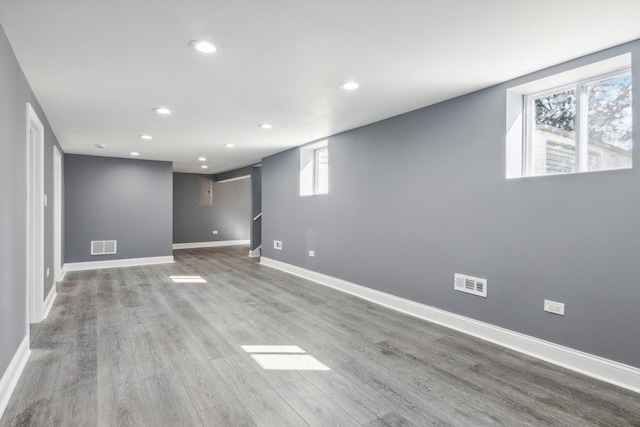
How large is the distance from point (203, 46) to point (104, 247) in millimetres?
6033

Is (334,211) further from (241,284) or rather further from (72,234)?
(72,234)

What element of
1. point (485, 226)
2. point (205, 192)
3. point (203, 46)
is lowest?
point (485, 226)

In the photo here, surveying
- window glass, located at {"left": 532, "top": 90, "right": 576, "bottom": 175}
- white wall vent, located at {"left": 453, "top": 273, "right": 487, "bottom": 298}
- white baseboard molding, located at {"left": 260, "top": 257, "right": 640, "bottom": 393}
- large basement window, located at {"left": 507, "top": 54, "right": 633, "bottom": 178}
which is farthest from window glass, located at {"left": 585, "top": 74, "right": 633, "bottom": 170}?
white baseboard molding, located at {"left": 260, "top": 257, "right": 640, "bottom": 393}

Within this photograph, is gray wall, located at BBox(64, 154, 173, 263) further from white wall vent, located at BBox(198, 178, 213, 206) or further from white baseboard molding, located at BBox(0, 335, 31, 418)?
white baseboard molding, located at BBox(0, 335, 31, 418)

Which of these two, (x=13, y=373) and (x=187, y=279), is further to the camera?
(x=187, y=279)

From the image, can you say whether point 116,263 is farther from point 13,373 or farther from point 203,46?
point 203,46

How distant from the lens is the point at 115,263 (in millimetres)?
6812

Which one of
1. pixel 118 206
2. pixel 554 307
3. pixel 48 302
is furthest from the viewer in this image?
pixel 118 206

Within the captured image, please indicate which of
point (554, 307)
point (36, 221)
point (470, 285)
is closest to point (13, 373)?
point (36, 221)

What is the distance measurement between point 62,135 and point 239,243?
6419 mm

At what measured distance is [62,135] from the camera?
4918 millimetres

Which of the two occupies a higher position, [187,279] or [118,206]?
[118,206]

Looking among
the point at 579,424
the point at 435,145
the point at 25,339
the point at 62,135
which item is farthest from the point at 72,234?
the point at 579,424

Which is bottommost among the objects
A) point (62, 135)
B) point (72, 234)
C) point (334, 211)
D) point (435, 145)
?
point (72, 234)
